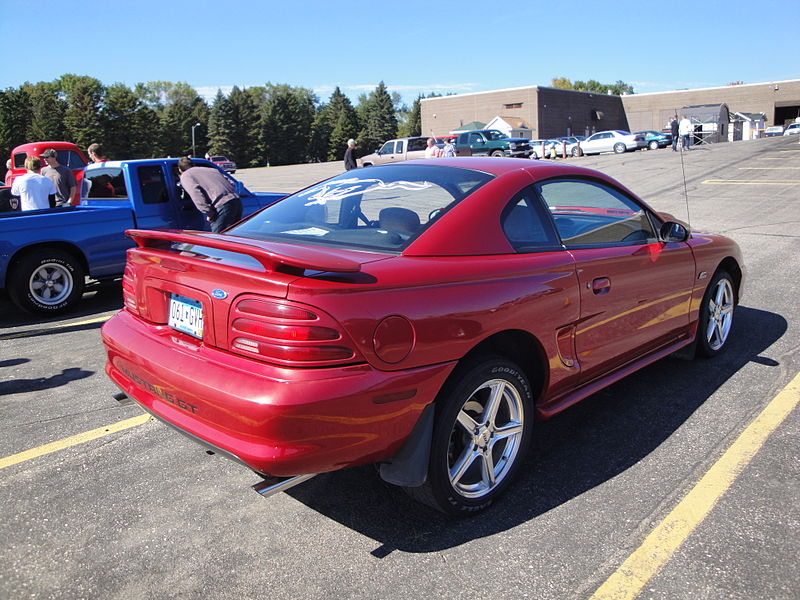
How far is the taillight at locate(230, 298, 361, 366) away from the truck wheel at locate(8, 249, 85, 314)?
5558 mm

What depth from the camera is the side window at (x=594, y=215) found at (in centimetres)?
346

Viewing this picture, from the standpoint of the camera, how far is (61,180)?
32.0 feet

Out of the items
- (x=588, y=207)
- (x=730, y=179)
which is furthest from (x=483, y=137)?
(x=588, y=207)

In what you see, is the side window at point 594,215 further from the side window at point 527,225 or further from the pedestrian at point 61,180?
the pedestrian at point 61,180

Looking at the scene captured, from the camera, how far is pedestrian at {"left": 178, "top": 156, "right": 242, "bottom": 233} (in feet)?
26.0

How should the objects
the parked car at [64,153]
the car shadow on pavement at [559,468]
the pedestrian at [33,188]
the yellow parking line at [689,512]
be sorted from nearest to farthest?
the yellow parking line at [689,512]
the car shadow on pavement at [559,468]
the pedestrian at [33,188]
the parked car at [64,153]

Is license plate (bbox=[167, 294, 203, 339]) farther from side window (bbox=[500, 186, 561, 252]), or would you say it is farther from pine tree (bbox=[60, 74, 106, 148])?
pine tree (bbox=[60, 74, 106, 148])

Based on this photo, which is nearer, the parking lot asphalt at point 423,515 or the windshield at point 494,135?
the parking lot asphalt at point 423,515

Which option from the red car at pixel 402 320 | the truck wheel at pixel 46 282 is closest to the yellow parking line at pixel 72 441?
the red car at pixel 402 320

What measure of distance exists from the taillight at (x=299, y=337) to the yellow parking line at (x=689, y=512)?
4.29ft

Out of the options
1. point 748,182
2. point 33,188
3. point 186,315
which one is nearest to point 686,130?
point 748,182

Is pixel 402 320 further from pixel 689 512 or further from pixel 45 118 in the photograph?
pixel 45 118

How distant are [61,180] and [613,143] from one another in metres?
37.9

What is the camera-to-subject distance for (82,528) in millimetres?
2799
